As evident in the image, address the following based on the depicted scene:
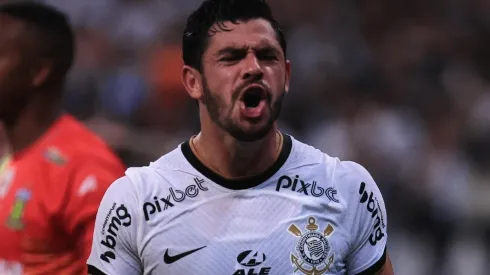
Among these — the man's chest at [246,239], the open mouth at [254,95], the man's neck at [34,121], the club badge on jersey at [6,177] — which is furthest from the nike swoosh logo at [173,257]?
the man's neck at [34,121]

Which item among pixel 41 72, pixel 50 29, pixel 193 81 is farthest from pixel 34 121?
pixel 193 81

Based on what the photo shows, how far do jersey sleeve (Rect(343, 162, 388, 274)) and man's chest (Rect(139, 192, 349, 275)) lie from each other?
6 centimetres

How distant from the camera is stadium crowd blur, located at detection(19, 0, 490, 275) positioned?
9641 millimetres

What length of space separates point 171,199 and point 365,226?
0.68 metres

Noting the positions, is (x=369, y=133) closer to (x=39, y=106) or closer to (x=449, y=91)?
(x=449, y=91)

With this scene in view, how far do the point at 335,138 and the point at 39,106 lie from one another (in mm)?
5051

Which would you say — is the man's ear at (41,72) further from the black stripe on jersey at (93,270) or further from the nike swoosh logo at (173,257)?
the nike swoosh logo at (173,257)

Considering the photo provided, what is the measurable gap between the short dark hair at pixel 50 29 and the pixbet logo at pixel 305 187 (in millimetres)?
1482

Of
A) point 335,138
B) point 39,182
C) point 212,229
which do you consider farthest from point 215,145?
point 335,138

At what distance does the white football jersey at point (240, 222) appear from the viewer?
386 centimetres

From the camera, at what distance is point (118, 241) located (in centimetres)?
388

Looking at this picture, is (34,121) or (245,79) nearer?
(245,79)

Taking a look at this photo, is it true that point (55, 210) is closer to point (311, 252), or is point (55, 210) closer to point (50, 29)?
point (50, 29)

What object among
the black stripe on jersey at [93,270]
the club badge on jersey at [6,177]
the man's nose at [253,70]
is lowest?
the black stripe on jersey at [93,270]
